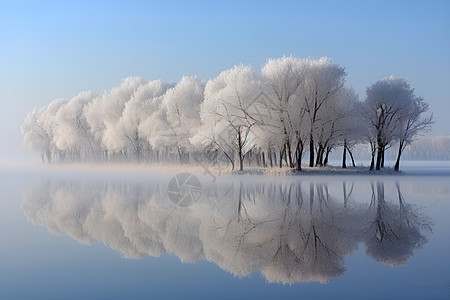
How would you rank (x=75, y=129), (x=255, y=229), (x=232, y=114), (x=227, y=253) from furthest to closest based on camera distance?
(x=75, y=129) → (x=232, y=114) → (x=255, y=229) → (x=227, y=253)

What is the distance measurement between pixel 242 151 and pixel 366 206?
33.8 metres

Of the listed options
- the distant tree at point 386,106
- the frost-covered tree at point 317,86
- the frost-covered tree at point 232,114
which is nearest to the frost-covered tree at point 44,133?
the frost-covered tree at point 232,114

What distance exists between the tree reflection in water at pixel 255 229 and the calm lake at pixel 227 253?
3 centimetres

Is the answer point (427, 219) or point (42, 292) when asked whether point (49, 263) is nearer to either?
point (42, 292)

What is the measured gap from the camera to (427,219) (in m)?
15.2

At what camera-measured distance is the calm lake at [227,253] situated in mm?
7652

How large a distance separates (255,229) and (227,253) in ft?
9.74

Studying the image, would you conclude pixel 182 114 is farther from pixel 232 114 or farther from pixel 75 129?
pixel 75 129

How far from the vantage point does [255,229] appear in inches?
504

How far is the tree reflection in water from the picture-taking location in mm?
9352

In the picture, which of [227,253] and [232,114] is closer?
[227,253]

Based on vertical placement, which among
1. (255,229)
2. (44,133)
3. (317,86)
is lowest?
(255,229)

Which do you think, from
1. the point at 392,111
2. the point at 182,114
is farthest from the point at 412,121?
the point at 182,114

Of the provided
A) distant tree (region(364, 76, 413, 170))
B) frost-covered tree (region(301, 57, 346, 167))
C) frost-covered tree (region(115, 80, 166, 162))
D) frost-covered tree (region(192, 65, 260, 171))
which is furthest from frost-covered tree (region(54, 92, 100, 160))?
distant tree (region(364, 76, 413, 170))
